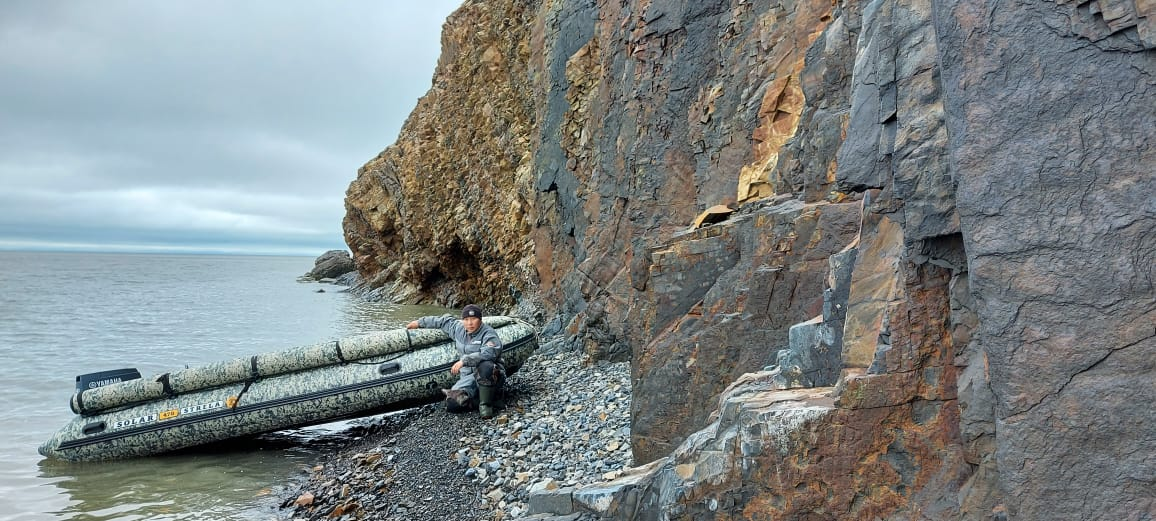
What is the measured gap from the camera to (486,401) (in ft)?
30.6

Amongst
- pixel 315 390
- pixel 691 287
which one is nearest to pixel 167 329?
pixel 315 390

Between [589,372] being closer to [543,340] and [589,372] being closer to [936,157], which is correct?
[543,340]

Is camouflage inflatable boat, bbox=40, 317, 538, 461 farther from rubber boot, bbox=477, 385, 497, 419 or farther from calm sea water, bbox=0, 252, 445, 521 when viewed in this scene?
rubber boot, bbox=477, 385, 497, 419

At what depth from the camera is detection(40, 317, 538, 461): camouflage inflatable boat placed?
9.92 meters

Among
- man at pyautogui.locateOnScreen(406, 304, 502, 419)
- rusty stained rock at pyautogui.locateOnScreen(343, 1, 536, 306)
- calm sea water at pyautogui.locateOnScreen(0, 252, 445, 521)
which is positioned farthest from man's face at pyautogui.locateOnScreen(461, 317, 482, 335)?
rusty stained rock at pyautogui.locateOnScreen(343, 1, 536, 306)

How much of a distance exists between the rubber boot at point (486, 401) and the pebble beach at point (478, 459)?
0.33ft

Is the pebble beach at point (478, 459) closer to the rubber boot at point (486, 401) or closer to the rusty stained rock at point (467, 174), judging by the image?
the rubber boot at point (486, 401)

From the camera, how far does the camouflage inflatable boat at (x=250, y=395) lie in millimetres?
9922

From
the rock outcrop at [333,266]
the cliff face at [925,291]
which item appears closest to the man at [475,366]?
the cliff face at [925,291]

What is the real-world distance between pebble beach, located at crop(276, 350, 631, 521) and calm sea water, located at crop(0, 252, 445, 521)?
866mm

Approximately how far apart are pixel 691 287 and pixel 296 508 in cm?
557

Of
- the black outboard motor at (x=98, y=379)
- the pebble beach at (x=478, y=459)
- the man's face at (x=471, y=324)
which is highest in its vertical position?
the man's face at (x=471, y=324)

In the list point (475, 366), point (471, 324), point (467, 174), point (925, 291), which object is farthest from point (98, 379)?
point (467, 174)

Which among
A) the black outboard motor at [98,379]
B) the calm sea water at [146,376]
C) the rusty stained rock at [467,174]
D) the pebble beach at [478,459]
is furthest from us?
the rusty stained rock at [467,174]
